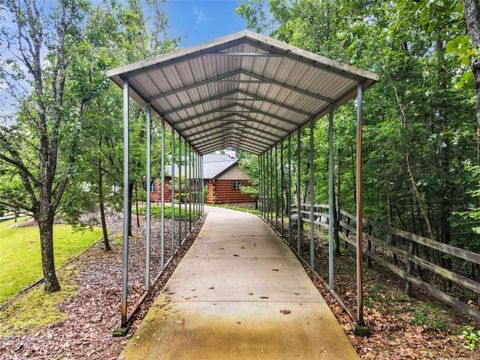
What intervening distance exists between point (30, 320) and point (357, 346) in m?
3.94

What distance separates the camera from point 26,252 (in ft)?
29.9

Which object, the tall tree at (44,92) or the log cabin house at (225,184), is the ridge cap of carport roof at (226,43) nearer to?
the tall tree at (44,92)

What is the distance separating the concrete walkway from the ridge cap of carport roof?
9.40ft

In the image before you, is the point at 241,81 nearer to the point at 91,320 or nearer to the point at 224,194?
the point at 91,320

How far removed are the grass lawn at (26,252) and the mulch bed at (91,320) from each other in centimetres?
107

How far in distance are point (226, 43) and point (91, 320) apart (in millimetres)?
3730

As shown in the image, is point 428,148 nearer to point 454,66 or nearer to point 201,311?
point 454,66

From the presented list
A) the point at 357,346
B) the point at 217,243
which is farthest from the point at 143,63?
the point at 217,243

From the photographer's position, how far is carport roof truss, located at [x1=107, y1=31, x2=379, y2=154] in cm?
365

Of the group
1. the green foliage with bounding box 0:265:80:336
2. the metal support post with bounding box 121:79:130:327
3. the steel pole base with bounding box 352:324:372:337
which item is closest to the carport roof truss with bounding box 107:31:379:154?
the metal support post with bounding box 121:79:130:327

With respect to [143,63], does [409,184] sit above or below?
below

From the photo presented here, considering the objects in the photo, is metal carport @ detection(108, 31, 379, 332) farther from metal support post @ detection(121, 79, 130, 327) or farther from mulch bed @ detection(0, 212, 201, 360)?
mulch bed @ detection(0, 212, 201, 360)

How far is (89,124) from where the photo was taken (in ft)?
18.7

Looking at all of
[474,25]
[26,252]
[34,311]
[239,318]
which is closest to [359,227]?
[239,318]
